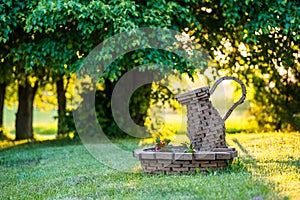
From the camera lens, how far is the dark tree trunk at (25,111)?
1680 cm

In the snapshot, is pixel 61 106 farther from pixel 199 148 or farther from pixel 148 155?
pixel 148 155

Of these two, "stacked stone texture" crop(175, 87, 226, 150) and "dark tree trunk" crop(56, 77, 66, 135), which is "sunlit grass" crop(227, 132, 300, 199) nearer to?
"stacked stone texture" crop(175, 87, 226, 150)

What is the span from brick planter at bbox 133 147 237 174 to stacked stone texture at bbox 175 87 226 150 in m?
0.31

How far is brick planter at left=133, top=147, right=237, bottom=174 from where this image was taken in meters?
6.83

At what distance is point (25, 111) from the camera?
16953 millimetres

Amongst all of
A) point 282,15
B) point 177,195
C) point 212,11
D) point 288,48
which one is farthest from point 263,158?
point 212,11

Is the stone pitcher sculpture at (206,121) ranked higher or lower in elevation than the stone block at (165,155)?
higher

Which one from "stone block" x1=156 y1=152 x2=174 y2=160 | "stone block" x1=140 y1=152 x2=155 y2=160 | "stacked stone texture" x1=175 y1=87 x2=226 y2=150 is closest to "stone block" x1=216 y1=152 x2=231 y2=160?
"stacked stone texture" x1=175 y1=87 x2=226 y2=150

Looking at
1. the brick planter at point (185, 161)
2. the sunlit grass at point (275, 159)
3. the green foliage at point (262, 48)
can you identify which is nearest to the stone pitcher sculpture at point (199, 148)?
the brick planter at point (185, 161)

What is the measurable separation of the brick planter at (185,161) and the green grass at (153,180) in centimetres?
17

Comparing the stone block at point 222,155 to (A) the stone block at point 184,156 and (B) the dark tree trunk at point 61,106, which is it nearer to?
(A) the stone block at point 184,156

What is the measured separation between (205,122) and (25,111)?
10736mm

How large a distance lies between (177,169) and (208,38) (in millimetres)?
6312

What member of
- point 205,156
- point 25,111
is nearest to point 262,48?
point 205,156
